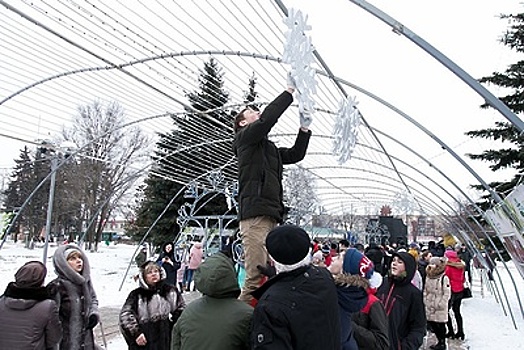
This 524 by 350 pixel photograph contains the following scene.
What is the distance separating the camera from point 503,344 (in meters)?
8.29

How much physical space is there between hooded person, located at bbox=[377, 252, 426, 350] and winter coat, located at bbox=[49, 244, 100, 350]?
267 centimetres

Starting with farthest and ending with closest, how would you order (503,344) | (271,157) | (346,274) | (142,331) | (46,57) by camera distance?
(503,344), (46,57), (142,331), (271,157), (346,274)

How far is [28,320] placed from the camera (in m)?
3.33

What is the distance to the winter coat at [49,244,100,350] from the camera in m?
3.79

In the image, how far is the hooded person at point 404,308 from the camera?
395 cm

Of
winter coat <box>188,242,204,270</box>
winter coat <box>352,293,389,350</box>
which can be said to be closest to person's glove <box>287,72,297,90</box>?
winter coat <box>352,293,389,350</box>

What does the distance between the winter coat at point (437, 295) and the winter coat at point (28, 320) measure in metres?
6.22

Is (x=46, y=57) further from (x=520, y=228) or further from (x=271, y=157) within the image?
(x=520, y=228)

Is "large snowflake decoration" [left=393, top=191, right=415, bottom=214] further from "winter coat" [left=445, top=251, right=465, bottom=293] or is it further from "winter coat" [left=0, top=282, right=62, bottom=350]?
"winter coat" [left=0, top=282, right=62, bottom=350]

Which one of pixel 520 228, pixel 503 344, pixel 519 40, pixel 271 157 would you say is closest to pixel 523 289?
pixel 519 40

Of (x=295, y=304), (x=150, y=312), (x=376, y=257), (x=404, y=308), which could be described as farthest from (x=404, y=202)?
(x=295, y=304)

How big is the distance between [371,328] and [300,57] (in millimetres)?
1846

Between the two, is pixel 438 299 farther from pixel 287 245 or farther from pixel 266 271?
pixel 287 245

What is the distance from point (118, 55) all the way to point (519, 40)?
14.7 m
